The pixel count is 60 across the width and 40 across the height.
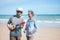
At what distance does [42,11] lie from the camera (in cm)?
199

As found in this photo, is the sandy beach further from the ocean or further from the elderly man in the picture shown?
the elderly man

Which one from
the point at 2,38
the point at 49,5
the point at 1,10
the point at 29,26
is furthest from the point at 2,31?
the point at 49,5

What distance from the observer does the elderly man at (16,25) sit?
1.74 metres

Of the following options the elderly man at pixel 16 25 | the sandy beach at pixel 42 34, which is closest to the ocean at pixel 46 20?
the sandy beach at pixel 42 34

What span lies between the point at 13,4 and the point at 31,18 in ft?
1.20

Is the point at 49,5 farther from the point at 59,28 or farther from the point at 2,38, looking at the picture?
the point at 2,38

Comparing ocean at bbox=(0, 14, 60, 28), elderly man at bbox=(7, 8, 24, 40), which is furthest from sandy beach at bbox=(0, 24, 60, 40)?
elderly man at bbox=(7, 8, 24, 40)

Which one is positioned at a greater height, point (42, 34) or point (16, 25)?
point (16, 25)

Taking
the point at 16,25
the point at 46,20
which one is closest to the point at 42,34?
the point at 46,20

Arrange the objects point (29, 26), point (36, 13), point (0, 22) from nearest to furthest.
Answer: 1. point (29, 26)
2. point (36, 13)
3. point (0, 22)

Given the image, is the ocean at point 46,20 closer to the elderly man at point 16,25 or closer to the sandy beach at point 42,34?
the sandy beach at point 42,34

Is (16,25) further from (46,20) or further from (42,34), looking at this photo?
(46,20)

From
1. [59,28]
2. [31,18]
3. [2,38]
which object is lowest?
[2,38]

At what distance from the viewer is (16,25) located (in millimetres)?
1768
